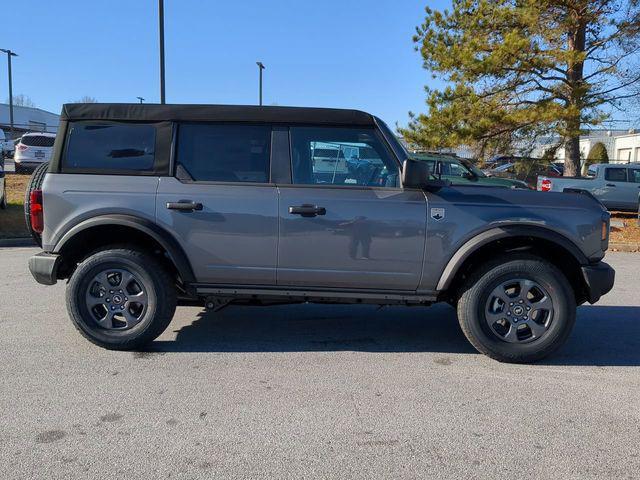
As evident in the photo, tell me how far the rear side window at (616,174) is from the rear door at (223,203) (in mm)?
14925

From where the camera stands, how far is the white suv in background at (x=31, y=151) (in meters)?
20.8

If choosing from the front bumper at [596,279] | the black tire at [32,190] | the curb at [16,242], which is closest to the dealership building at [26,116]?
the curb at [16,242]

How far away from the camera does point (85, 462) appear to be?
9.57 feet

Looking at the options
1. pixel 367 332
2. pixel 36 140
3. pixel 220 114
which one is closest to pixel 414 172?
pixel 220 114

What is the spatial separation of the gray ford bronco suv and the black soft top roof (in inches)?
0.5

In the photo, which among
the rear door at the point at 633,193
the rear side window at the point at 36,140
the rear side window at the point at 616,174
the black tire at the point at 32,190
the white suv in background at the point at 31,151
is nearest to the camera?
the black tire at the point at 32,190

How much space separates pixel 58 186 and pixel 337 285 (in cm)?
239

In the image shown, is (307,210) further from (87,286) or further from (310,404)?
(87,286)

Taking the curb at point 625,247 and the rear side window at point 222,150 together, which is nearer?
the rear side window at point 222,150

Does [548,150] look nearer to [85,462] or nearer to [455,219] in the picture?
[455,219]

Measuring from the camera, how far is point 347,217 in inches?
169

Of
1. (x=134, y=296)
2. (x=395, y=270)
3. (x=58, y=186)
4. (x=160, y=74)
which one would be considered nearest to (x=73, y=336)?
(x=134, y=296)

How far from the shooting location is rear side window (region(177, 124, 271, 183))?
4.47m

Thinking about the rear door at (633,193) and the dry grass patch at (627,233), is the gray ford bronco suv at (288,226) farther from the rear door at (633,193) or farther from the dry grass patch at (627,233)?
the rear door at (633,193)
